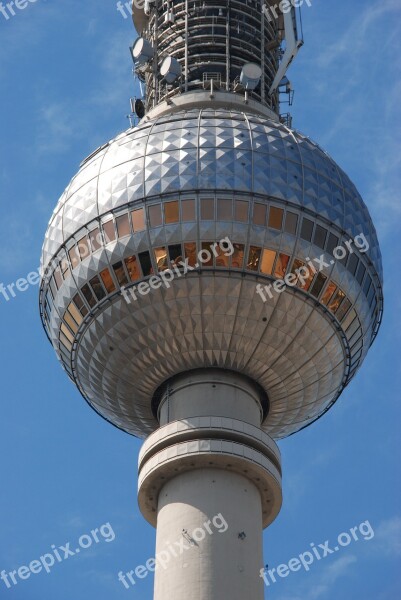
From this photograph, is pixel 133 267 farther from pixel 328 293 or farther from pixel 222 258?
pixel 328 293

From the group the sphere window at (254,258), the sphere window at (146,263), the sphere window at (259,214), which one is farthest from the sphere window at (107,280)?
the sphere window at (259,214)

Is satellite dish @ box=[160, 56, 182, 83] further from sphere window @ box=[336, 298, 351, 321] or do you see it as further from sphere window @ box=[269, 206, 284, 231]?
sphere window @ box=[336, 298, 351, 321]

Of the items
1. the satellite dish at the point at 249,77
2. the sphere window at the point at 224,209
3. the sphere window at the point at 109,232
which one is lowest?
the sphere window at the point at 224,209

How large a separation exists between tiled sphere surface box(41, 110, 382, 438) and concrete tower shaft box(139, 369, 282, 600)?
147cm

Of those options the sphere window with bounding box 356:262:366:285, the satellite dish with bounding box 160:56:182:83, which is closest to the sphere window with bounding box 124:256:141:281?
the sphere window with bounding box 356:262:366:285

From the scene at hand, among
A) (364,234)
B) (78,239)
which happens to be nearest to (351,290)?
(364,234)

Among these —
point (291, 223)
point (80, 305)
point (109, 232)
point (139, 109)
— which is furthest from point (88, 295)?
point (139, 109)

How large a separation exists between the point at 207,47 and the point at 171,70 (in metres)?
4.30

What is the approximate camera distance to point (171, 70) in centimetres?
6362

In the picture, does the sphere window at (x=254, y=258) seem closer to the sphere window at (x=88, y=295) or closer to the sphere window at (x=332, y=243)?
the sphere window at (x=332, y=243)

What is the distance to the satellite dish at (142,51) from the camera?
65.2 metres

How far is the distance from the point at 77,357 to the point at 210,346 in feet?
22.7

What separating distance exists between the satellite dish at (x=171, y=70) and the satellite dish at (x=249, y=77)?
353 centimetres

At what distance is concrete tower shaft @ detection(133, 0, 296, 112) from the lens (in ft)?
214
